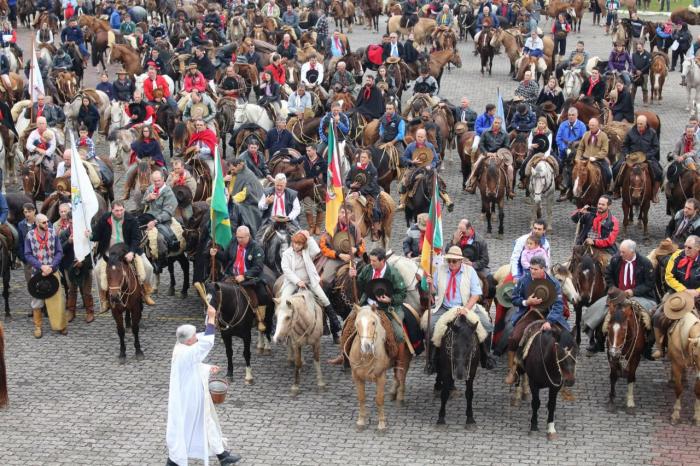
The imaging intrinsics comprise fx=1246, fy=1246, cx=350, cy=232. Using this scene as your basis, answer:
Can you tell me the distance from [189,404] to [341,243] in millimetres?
5114

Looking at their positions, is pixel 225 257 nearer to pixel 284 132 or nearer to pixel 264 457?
pixel 264 457

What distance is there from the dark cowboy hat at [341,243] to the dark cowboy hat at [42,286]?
432cm

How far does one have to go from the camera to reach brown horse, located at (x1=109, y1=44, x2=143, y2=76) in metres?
35.8

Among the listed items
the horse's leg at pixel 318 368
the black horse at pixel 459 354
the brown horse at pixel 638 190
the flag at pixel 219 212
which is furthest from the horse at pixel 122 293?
the brown horse at pixel 638 190

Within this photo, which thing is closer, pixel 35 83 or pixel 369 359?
pixel 369 359

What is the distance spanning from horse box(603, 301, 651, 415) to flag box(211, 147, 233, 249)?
5899mm

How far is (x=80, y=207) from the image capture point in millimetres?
18875

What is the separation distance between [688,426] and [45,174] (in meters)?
13.3

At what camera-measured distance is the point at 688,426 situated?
15.5 metres

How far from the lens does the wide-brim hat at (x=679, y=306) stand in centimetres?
1572

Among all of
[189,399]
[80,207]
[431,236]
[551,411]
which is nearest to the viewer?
[189,399]

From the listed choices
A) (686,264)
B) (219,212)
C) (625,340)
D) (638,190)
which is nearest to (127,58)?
(638,190)

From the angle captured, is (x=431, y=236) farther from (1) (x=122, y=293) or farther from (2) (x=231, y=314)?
(1) (x=122, y=293)

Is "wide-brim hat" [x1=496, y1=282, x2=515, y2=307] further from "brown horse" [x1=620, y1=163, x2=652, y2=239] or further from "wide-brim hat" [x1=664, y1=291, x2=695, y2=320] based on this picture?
"brown horse" [x1=620, y1=163, x2=652, y2=239]
